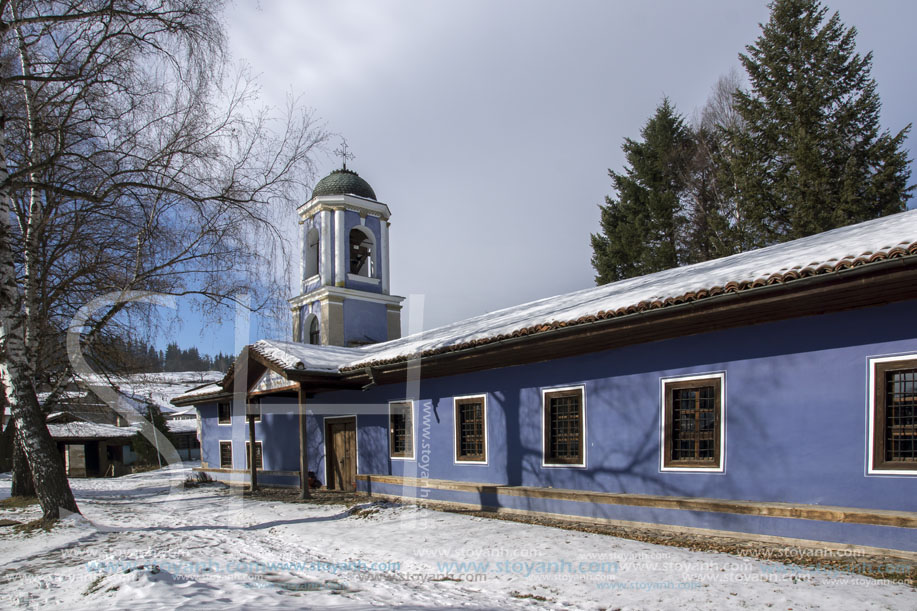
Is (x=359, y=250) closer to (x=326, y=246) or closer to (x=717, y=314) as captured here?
(x=326, y=246)

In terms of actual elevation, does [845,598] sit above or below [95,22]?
below

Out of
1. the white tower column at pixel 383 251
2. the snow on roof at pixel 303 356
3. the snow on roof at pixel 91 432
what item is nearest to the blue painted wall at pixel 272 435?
the snow on roof at pixel 303 356

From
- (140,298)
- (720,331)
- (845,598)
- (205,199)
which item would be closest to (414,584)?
(845,598)

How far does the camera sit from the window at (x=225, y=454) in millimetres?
21672

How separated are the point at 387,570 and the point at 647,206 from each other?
85.0 feet

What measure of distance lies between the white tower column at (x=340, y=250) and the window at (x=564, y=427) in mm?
12331

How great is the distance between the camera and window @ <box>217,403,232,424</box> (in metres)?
21.7

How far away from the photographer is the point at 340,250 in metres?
21.1

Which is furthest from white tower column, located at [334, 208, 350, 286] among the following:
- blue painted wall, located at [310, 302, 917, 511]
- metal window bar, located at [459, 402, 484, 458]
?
blue painted wall, located at [310, 302, 917, 511]

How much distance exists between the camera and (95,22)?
916 cm

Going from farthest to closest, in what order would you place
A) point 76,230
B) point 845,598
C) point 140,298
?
point 140,298
point 76,230
point 845,598

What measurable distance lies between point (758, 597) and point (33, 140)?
11803mm

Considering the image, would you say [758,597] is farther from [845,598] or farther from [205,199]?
[205,199]

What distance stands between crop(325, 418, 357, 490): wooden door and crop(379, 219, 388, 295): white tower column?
26.1 ft
